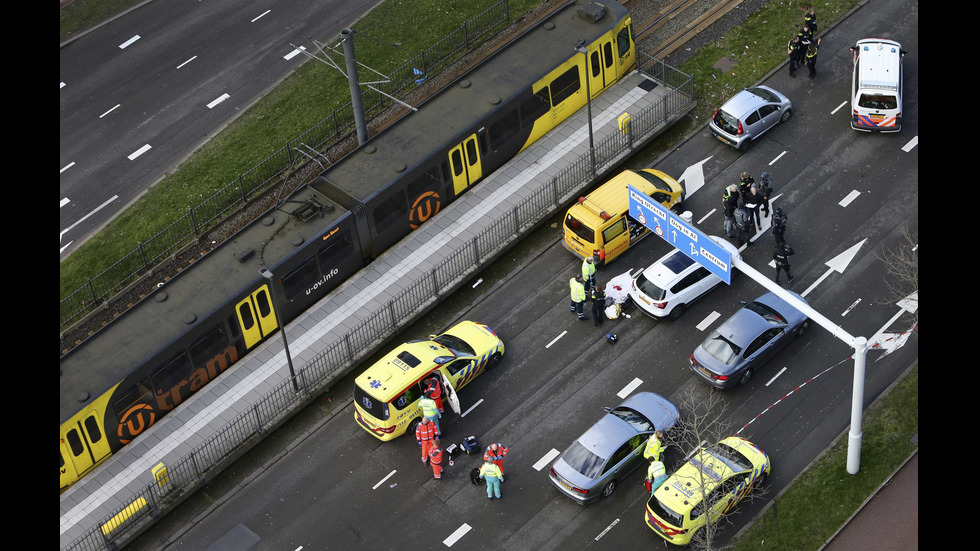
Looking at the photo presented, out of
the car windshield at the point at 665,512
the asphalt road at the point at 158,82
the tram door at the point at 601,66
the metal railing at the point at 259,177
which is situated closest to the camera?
the car windshield at the point at 665,512

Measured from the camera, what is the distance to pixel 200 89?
177ft

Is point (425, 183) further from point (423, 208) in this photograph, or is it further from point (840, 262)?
point (840, 262)

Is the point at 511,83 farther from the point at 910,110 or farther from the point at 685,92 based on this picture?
the point at 910,110

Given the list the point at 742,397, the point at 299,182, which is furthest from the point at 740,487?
the point at 299,182

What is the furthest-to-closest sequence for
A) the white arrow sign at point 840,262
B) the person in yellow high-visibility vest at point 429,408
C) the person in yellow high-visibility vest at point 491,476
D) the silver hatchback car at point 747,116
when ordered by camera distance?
the silver hatchback car at point 747,116 → the white arrow sign at point 840,262 → the person in yellow high-visibility vest at point 429,408 → the person in yellow high-visibility vest at point 491,476

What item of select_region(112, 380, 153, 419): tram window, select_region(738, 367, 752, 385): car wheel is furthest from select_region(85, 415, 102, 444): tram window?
select_region(738, 367, 752, 385): car wheel

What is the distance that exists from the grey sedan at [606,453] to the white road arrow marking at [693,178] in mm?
10798

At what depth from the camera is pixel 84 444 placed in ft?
131

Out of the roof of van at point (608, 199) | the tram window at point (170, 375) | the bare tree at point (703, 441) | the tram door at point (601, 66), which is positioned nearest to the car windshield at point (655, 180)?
the roof of van at point (608, 199)

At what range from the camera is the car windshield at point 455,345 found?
4147 centimetres

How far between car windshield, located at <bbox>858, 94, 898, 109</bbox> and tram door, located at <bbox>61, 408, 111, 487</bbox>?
27.9m

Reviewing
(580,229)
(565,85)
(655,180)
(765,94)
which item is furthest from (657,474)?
(765,94)

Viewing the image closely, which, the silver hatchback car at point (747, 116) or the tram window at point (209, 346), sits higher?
the silver hatchback car at point (747, 116)

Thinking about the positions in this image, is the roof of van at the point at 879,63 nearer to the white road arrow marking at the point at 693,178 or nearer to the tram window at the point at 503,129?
the white road arrow marking at the point at 693,178
